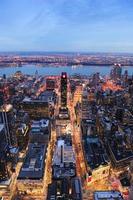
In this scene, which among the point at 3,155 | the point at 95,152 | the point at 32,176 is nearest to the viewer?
the point at 32,176

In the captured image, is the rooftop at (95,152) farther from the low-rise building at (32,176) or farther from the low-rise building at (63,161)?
the low-rise building at (32,176)

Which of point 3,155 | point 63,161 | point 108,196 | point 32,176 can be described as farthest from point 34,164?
point 108,196

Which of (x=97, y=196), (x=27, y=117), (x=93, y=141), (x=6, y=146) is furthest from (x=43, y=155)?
(x=27, y=117)

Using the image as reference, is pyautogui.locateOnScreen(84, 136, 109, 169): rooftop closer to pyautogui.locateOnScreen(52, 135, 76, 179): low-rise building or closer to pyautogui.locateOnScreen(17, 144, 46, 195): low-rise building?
pyautogui.locateOnScreen(52, 135, 76, 179): low-rise building

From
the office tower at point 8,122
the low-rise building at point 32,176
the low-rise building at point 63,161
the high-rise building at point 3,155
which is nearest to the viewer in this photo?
the low-rise building at point 63,161

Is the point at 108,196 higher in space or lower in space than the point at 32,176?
higher

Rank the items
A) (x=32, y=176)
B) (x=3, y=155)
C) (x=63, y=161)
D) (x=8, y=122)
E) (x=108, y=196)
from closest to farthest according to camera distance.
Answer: (x=108, y=196) → (x=32, y=176) → (x=63, y=161) → (x=3, y=155) → (x=8, y=122)

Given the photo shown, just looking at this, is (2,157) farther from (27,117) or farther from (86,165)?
(27,117)

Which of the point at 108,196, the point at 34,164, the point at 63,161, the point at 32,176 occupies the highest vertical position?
the point at 63,161

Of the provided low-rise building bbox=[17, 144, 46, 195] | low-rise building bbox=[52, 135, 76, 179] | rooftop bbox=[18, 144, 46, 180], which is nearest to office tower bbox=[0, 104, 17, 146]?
rooftop bbox=[18, 144, 46, 180]

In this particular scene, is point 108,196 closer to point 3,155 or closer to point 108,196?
point 108,196

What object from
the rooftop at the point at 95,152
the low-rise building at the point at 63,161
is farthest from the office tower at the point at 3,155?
the rooftop at the point at 95,152
